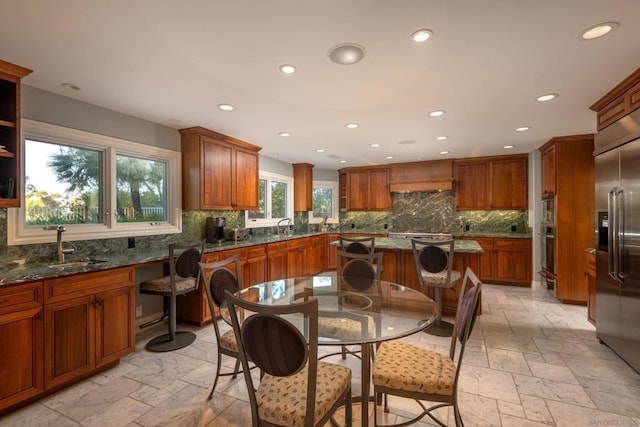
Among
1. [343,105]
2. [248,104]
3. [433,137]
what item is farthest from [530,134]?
[248,104]

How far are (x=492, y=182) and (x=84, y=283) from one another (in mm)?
6385

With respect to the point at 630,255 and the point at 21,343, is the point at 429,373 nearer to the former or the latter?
the point at 630,255

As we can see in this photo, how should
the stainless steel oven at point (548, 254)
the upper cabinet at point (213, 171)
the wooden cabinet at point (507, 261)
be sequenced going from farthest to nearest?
the wooden cabinet at point (507, 261), the stainless steel oven at point (548, 254), the upper cabinet at point (213, 171)

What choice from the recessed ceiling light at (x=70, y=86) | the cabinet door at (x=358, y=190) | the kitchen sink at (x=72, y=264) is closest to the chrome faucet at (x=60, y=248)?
the kitchen sink at (x=72, y=264)

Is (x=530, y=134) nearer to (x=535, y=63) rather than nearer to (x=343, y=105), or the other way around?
(x=535, y=63)

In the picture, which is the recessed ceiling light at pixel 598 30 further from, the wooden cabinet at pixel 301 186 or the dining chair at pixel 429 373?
the wooden cabinet at pixel 301 186

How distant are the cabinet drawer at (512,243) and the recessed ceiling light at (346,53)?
188 inches

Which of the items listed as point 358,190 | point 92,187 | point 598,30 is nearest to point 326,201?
point 358,190

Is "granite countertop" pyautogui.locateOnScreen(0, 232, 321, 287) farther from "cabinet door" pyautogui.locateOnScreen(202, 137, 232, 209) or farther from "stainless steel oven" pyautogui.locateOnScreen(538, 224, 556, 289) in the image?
"stainless steel oven" pyautogui.locateOnScreen(538, 224, 556, 289)

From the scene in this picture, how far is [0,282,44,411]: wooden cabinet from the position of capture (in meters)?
1.94

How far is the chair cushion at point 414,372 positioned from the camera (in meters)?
1.56

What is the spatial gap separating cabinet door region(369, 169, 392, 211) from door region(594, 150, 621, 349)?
4025 mm

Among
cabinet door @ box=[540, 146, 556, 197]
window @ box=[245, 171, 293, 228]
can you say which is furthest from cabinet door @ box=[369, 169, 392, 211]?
cabinet door @ box=[540, 146, 556, 197]

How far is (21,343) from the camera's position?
6.62 ft
